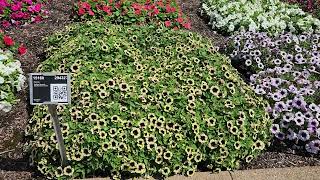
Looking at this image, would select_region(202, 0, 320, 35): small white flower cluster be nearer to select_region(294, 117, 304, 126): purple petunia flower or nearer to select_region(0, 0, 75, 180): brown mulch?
select_region(0, 0, 75, 180): brown mulch

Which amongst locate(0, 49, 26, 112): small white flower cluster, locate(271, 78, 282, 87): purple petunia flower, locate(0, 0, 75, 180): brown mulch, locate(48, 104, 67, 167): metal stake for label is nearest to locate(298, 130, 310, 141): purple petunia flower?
locate(271, 78, 282, 87): purple petunia flower

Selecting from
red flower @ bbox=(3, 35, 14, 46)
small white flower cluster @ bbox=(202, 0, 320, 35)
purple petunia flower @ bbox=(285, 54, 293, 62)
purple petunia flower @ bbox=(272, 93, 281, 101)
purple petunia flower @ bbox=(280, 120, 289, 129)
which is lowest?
purple petunia flower @ bbox=(280, 120, 289, 129)

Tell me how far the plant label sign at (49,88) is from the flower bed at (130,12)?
3211mm

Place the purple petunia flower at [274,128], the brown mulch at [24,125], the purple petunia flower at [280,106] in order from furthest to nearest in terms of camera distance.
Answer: the purple petunia flower at [280,106]
the purple petunia flower at [274,128]
the brown mulch at [24,125]

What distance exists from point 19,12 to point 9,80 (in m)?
1.83

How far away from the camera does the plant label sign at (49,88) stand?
11.9ft

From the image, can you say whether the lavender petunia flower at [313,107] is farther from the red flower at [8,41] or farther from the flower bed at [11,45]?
the red flower at [8,41]

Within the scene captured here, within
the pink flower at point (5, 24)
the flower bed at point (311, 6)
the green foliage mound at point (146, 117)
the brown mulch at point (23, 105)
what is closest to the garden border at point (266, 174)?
the green foliage mound at point (146, 117)

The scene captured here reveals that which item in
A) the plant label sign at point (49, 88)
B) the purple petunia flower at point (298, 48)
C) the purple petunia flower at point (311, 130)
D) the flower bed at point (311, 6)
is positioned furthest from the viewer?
the flower bed at point (311, 6)

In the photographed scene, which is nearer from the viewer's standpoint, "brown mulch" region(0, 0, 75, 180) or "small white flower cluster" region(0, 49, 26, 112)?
"brown mulch" region(0, 0, 75, 180)

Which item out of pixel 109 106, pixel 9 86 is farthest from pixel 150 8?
pixel 109 106

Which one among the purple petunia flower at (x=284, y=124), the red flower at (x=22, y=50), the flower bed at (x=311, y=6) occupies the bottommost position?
the purple petunia flower at (x=284, y=124)

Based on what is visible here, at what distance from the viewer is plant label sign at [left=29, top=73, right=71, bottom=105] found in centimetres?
363

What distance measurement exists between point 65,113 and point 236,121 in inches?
59.0
